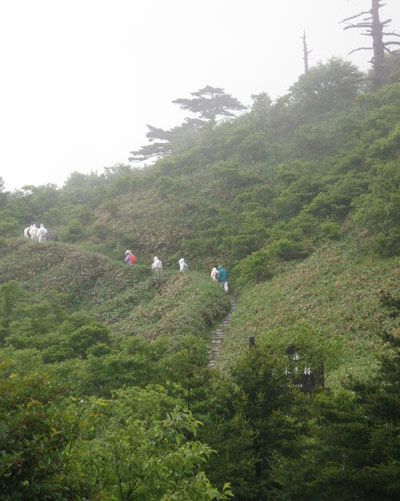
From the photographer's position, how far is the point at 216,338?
17.0 meters

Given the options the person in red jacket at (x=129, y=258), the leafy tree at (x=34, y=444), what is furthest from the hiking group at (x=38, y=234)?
the leafy tree at (x=34, y=444)

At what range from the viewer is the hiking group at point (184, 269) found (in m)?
21.9

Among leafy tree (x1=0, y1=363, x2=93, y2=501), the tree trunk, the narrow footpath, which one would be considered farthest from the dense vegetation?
the tree trunk

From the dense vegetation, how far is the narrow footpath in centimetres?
44

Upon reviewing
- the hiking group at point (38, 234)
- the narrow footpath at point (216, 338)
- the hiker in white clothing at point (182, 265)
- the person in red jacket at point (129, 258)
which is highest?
the hiking group at point (38, 234)

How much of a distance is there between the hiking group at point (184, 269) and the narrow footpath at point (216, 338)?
1.80 metres

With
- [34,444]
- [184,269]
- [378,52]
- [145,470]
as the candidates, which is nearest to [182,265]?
[184,269]

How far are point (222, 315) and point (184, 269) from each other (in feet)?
19.0

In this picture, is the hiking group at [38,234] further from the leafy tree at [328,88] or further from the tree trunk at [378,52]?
the tree trunk at [378,52]

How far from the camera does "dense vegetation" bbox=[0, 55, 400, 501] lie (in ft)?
16.7

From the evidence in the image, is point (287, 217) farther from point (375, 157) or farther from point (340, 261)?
point (340, 261)

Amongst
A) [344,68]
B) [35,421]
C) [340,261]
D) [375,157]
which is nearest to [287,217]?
[375,157]

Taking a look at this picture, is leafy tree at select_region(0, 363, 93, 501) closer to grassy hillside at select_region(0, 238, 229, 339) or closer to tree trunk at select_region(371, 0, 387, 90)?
grassy hillside at select_region(0, 238, 229, 339)

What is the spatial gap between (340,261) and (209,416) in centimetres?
1144
